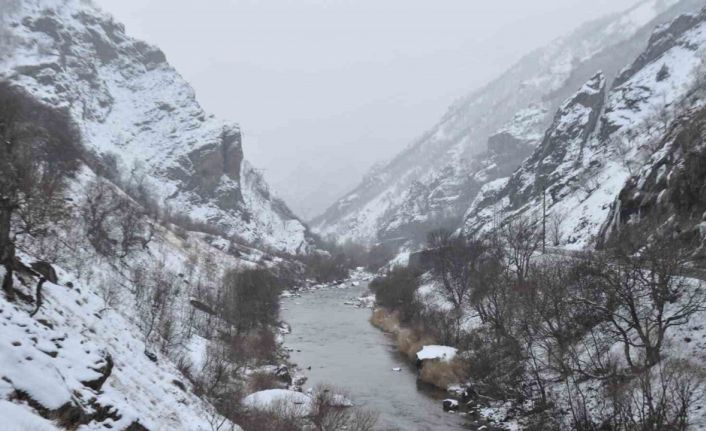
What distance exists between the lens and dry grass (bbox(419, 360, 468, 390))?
135ft

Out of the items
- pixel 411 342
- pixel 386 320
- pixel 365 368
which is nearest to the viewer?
pixel 365 368

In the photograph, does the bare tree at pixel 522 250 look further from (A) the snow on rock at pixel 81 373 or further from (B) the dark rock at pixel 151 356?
(A) the snow on rock at pixel 81 373

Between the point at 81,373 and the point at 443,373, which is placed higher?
the point at 81,373

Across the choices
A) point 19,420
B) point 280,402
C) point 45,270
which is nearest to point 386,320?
point 280,402

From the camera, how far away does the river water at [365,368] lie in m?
34.2

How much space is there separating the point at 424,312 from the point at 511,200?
342 ft

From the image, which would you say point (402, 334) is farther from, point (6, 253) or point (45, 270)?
point (6, 253)

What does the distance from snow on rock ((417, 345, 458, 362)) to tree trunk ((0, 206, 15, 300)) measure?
3470 centimetres

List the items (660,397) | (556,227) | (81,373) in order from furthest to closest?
(556,227) → (660,397) → (81,373)

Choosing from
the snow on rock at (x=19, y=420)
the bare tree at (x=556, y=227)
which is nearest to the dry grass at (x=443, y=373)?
the snow on rock at (x=19, y=420)

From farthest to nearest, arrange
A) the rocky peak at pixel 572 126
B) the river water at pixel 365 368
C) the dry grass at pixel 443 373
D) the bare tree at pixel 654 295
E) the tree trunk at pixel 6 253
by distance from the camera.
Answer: the rocky peak at pixel 572 126 → the dry grass at pixel 443 373 → the river water at pixel 365 368 → the bare tree at pixel 654 295 → the tree trunk at pixel 6 253

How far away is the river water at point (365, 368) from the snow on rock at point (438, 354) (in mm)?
2221

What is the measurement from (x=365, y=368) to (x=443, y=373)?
9.44 metres

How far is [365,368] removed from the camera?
48.4m
